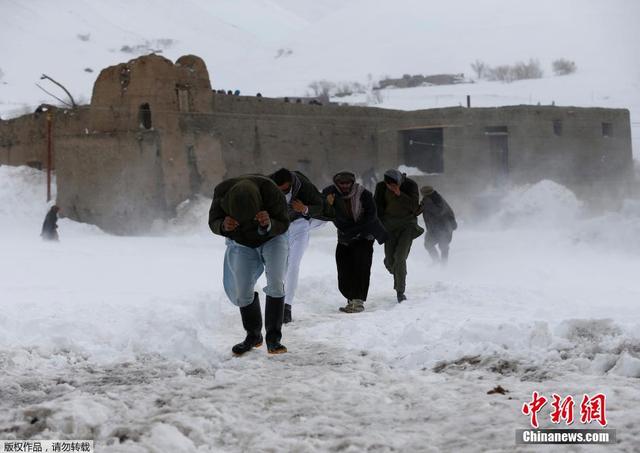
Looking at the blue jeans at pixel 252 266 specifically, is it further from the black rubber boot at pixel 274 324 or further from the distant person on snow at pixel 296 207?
the distant person on snow at pixel 296 207

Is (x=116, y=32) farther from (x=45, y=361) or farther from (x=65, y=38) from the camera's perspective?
(x=45, y=361)

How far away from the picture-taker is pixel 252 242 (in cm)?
657

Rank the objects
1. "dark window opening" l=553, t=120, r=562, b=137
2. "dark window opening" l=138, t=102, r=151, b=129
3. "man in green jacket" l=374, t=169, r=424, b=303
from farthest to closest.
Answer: "dark window opening" l=553, t=120, r=562, b=137 < "dark window opening" l=138, t=102, r=151, b=129 < "man in green jacket" l=374, t=169, r=424, b=303

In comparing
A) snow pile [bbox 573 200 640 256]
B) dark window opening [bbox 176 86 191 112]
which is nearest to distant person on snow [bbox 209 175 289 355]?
snow pile [bbox 573 200 640 256]

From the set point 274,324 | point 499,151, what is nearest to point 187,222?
point 499,151

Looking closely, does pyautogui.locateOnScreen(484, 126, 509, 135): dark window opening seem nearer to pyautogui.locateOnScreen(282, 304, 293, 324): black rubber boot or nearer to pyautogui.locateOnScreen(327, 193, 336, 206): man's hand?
pyautogui.locateOnScreen(327, 193, 336, 206): man's hand

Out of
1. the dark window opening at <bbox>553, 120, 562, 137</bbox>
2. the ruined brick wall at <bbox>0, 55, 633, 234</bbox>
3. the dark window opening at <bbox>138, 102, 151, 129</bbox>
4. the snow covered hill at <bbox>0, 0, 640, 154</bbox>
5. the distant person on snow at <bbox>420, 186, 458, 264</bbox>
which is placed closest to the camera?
the distant person on snow at <bbox>420, 186, 458, 264</bbox>

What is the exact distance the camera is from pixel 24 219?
93.0 ft

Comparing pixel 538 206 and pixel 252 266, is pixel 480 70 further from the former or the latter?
pixel 252 266

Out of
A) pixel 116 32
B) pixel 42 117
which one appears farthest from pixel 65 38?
pixel 42 117

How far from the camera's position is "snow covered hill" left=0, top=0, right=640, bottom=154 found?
61.2 meters

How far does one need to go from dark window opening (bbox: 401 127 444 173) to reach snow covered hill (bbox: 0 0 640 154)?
17.4m

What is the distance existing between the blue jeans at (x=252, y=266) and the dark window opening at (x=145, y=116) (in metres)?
19.7

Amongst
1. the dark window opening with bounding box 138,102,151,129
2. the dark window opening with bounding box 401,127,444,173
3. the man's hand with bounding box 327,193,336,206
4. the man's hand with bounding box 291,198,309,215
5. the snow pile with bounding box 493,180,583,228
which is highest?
the dark window opening with bounding box 138,102,151,129
